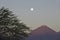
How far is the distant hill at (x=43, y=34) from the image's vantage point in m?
1.82

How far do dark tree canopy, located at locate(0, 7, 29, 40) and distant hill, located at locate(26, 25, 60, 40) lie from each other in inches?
3.3

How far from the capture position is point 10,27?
5.83ft

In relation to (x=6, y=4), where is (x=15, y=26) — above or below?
below

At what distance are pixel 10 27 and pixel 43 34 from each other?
403 millimetres

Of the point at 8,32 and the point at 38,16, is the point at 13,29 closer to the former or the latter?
the point at 8,32

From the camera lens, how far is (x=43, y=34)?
1842mm

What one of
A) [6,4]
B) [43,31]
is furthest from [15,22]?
[43,31]

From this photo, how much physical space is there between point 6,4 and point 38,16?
40 cm

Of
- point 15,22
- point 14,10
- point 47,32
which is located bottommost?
point 47,32

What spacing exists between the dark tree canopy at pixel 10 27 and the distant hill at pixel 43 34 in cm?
9

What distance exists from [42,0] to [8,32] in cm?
56

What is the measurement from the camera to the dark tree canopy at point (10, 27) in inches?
69.7

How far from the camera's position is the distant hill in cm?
182

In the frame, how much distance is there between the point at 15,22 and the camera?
181 centimetres
